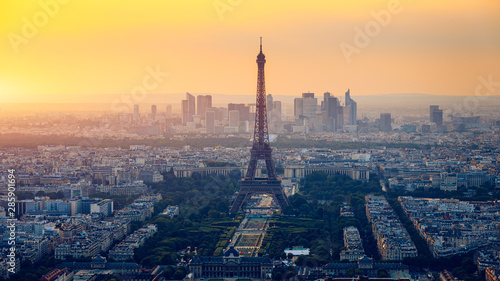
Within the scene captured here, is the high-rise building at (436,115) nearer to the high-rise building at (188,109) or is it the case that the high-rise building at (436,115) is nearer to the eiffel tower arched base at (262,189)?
the high-rise building at (188,109)

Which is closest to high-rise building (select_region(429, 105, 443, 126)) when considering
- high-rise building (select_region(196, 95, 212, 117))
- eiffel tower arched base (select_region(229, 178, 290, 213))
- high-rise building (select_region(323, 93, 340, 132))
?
high-rise building (select_region(323, 93, 340, 132))

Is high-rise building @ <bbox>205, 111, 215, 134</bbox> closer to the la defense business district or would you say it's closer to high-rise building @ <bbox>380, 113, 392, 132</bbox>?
high-rise building @ <bbox>380, 113, 392, 132</bbox>

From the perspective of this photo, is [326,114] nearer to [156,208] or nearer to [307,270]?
[156,208]

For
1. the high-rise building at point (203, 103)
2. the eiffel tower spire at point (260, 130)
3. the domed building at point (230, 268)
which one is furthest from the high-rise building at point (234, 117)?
the domed building at point (230, 268)

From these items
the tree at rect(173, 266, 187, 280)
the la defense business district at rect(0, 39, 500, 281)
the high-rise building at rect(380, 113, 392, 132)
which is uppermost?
the high-rise building at rect(380, 113, 392, 132)

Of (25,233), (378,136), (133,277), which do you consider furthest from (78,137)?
(133,277)
